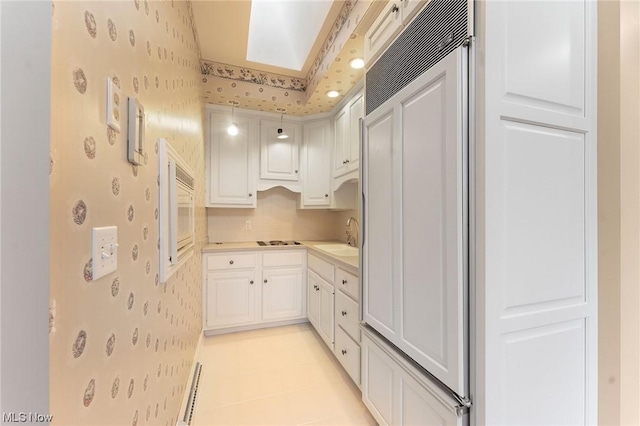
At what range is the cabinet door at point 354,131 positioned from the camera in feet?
7.56

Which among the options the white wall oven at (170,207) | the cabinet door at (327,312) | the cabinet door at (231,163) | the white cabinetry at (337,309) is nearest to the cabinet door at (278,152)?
the cabinet door at (231,163)

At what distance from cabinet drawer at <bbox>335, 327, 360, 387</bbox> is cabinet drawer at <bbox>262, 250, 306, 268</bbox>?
987 millimetres

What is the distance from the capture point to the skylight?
2.06 metres

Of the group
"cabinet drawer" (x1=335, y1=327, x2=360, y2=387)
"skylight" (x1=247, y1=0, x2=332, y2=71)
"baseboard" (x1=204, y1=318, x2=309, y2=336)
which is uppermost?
"skylight" (x1=247, y1=0, x2=332, y2=71)

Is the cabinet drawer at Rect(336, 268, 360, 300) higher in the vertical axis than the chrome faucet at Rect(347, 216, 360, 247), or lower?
lower

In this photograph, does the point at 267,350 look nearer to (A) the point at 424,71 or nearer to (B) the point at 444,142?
(B) the point at 444,142

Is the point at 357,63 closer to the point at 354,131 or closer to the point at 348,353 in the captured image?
the point at 354,131

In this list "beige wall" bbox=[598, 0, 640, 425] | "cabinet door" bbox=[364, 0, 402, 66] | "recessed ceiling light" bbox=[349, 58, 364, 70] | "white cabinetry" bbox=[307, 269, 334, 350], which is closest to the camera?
"beige wall" bbox=[598, 0, 640, 425]

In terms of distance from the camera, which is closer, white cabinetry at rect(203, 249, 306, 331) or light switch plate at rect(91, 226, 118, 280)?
light switch plate at rect(91, 226, 118, 280)

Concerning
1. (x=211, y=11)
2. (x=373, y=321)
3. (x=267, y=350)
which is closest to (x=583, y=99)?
(x=373, y=321)

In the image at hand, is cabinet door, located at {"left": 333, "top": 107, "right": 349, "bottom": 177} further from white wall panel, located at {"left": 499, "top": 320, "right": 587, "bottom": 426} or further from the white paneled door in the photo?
white wall panel, located at {"left": 499, "top": 320, "right": 587, "bottom": 426}

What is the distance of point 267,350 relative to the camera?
7.70 feet

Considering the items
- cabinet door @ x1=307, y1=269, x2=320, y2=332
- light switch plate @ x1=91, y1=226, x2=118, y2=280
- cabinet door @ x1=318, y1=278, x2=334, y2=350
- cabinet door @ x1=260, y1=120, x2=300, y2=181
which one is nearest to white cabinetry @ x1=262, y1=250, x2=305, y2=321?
cabinet door @ x1=307, y1=269, x2=320, y2=332

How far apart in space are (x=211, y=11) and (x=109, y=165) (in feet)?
5.80
